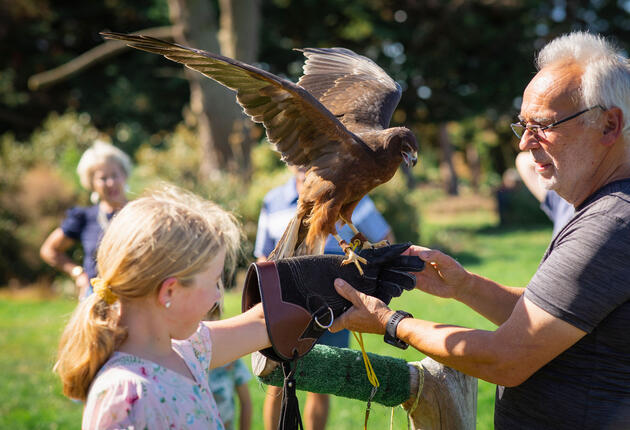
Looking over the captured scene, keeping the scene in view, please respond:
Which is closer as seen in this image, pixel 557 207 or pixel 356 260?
pixel 356 260

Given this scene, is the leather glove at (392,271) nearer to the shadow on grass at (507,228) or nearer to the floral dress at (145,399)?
the floral dress at (145,399)

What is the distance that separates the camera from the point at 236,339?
1.90 metres

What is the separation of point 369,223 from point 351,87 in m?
1.00

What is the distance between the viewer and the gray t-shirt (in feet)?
5.28

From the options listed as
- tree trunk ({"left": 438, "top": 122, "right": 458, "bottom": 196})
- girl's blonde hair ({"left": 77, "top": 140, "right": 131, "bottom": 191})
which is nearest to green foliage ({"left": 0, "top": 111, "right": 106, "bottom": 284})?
girl's blonde hair ({"left": 77, "top": 140, "right": 131, "bottom": 191})

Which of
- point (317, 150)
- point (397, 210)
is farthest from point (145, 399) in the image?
point (397, 210)

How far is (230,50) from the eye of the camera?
11.9 m

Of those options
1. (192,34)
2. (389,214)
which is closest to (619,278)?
(389,214)

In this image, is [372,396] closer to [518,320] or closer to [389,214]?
[518,320]

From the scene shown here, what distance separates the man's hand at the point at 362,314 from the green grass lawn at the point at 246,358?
1.52ft

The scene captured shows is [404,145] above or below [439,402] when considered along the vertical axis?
above

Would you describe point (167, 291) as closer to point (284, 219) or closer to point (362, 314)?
point (362, 314)

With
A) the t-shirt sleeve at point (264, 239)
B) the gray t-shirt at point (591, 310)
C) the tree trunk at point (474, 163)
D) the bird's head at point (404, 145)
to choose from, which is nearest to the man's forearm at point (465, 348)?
the gray t-shirt at point (591, 310)

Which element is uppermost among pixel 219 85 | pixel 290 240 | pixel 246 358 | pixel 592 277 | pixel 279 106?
pixel 219 85
